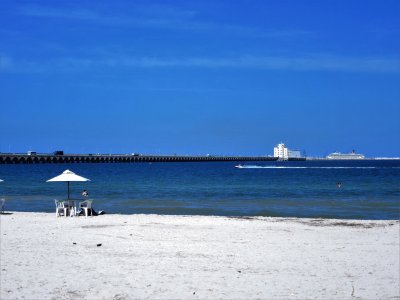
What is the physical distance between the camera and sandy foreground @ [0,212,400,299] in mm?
7859

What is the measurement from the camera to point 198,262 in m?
9.91

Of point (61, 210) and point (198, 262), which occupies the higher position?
point (61, 210)

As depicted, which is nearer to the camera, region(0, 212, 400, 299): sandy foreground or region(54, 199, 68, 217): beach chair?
region(0, 212, 400, 299): sandy foreground

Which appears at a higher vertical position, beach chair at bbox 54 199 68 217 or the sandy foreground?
beach chair at bbox 54 199 68 217

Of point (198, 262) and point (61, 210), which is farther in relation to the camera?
point (61, 210)

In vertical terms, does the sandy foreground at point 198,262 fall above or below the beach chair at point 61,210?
below

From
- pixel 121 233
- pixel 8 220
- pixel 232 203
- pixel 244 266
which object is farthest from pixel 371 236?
pixel 232 203

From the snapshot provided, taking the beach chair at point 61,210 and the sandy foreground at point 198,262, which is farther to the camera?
the beach chair at point 61,210

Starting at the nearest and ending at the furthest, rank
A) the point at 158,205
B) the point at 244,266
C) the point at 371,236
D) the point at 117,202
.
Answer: the point at 244,266 → the point at 371,236 → the point at 158,205 → the point at 117,202

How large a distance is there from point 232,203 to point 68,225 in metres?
13.4

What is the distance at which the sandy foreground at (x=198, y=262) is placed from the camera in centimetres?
786

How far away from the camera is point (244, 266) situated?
9.57m

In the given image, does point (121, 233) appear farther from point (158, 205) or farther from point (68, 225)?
point (158, 205)

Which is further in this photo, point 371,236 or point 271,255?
point 371,236
